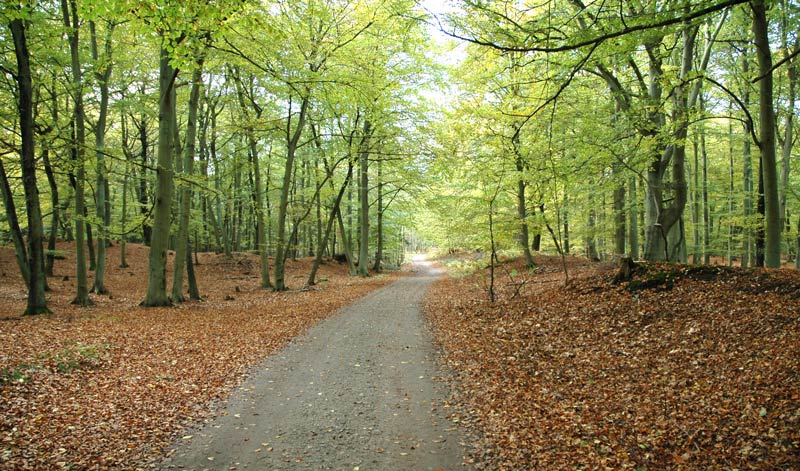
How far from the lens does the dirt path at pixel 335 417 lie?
4.33 metres

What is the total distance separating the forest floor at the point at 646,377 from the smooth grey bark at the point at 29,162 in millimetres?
10287

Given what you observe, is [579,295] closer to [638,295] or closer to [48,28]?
[638,295]

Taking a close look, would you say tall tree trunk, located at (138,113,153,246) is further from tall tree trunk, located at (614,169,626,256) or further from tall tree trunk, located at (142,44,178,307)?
tall tree trunk, located at (614,169,626,256)

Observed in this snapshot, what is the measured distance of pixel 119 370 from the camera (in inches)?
262

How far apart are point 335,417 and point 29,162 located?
10.3 metres

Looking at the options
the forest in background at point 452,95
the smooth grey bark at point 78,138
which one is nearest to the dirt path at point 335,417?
the forest in background at point 452,95

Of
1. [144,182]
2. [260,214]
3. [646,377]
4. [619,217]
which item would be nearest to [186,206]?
[260,214]

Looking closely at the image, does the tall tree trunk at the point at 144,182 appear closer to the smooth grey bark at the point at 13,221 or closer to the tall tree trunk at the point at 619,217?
the smooth grey bark at the point at 13,221

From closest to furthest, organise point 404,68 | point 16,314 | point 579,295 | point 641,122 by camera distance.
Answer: point 641,122, point 579,295, point 16,314, point 404,68

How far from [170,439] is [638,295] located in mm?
8193

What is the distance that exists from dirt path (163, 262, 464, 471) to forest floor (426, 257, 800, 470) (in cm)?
A: 49

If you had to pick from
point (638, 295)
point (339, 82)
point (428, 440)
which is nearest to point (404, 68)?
point (339, 82)

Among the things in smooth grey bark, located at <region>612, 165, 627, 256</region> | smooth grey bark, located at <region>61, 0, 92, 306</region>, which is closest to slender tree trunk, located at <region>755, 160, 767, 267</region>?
Result: smooth grey bark, located at <region>612, 165, 627, 256</region>

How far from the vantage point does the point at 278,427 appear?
5.05 metres
